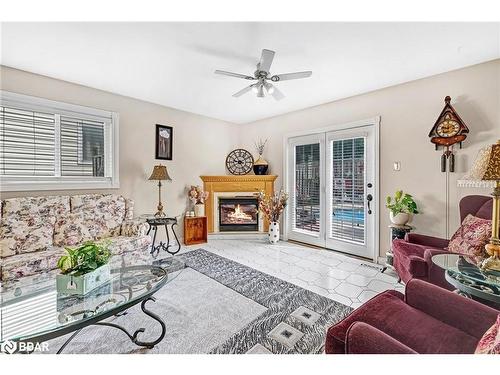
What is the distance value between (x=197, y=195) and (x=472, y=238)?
388 cm

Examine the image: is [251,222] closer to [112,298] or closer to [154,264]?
[154,264]

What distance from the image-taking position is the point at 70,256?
1618 mm

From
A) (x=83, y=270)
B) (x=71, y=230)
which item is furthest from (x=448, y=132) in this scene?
(x=71, y=230)

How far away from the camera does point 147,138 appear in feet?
12.9

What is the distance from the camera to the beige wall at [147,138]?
298 centimetres

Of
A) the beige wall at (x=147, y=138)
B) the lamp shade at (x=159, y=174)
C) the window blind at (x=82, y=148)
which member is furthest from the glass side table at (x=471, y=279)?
the window blind at (x=82, y=148)

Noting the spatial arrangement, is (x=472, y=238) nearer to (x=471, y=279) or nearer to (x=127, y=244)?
(x=471, y=279)

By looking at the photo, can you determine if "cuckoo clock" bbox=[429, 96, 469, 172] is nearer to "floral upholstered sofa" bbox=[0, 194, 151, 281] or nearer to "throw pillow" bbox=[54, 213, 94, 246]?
"floral upholstered sofa" bbox=[0, 194, 151, 281]

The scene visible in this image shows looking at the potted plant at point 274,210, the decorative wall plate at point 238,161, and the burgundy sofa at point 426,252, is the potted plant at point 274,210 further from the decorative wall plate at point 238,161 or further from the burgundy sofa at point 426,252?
the burgundy sofa at point 426,252

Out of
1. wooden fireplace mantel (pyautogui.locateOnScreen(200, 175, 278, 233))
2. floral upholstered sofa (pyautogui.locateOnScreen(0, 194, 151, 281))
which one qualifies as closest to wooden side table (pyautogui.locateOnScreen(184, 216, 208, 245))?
wooden fireplace mantel (pyautogui.locateOnScreen(200, 175, 278, 233))

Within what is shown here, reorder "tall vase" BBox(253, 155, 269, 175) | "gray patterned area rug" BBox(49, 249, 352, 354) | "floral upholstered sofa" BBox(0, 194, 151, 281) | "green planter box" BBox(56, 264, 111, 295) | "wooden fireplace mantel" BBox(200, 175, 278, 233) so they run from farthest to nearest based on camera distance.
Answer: "tall vase" BBox(253, 155, 269, 175) → "wooden fireplace mantel" BBox(200, 175, 278, 233) → "floral upholstered sofa" BBox(0, 194, 151, 281) → "gray patterned area rug" BBox(49, 249, 352, 354) → "green planter box" BBox(56, 264, 111, 295)

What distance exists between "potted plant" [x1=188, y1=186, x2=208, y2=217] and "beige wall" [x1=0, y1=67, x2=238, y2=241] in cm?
16

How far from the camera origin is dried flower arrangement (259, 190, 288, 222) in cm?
434
